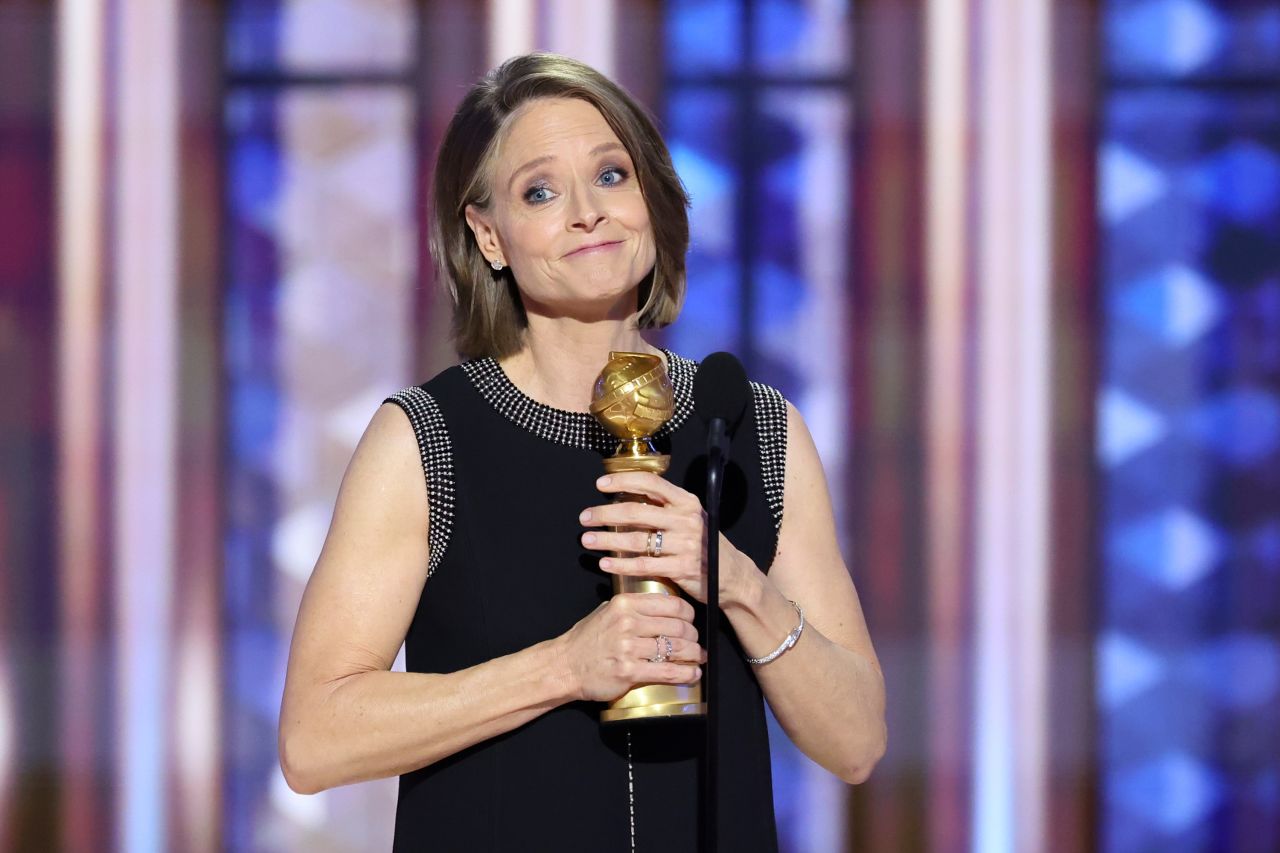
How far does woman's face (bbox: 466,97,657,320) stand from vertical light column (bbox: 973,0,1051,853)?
162cm

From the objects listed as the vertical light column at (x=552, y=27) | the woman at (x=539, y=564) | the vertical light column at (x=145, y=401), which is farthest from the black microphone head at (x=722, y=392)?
the vertical light column at (x=145, y=401)

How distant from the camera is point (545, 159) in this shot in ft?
4.32

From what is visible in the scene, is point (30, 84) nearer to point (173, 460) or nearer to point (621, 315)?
point (173, 460)

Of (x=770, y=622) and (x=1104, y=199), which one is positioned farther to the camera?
(x=1104, y=199)

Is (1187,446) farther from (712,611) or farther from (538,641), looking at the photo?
(712,611)

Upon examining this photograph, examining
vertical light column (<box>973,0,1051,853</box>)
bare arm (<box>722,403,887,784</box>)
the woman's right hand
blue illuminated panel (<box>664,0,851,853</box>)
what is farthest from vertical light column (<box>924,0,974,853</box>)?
the woman's right hand

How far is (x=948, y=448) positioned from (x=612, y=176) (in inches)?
63.5

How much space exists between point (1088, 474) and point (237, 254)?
1.75 m

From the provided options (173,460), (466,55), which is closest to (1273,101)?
(466,55)

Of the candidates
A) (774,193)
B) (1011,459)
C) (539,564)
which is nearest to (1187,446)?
(1011,459)

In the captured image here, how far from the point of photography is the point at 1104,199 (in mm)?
2859

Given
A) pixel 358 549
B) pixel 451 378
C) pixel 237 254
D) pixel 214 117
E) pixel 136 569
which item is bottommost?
pixel 136 569

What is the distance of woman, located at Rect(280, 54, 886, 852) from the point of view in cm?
123

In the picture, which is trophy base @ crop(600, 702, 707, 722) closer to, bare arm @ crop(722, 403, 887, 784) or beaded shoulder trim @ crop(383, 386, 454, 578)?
bare arm @ crop(722, 403, 887, 784)
